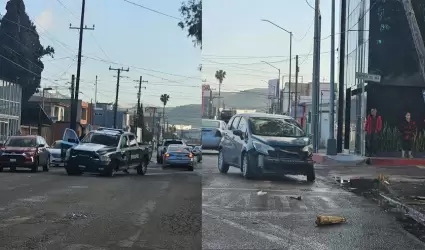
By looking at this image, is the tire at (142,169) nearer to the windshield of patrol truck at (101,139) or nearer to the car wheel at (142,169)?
the car wheel at (142,169)

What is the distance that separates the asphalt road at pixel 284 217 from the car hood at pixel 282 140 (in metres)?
0.80

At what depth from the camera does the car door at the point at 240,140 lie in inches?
359

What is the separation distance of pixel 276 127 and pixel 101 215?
3.21 m

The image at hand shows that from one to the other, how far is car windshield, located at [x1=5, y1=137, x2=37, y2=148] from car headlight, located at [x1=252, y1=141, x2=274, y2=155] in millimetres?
12217

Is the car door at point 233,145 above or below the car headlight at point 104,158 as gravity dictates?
above

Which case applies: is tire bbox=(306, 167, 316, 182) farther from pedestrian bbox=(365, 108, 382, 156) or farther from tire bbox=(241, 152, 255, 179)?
pedestrian bbox=(365, 108, 382, 156)

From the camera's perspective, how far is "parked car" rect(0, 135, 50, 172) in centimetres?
2075

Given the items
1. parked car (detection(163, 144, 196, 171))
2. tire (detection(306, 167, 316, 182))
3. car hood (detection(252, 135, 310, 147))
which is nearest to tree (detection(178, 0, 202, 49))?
parked car (detection(163, 144, 196, 171))

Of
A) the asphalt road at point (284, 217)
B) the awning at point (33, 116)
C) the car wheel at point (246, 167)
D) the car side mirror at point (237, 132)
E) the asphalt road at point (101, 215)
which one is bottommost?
the asphalt road at point (101, 215)

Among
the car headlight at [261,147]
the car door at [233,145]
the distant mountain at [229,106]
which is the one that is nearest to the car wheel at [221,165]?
the car door at [233,145]

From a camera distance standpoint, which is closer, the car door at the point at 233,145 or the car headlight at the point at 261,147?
the car door at the point at 233,145

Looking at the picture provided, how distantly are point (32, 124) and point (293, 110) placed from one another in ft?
34.9

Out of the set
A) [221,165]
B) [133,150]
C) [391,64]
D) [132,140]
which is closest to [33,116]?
[133,150]

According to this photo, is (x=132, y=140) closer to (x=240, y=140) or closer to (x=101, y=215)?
(x=101, y=215)
